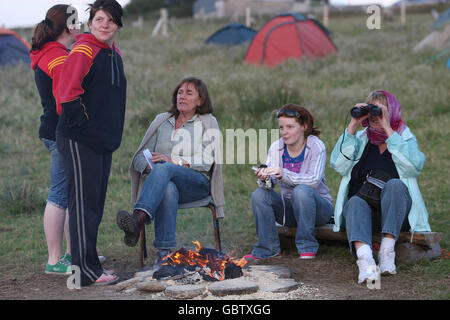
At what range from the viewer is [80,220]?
3.84m

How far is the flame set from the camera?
3.89 metres

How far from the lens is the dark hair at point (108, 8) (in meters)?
3.78

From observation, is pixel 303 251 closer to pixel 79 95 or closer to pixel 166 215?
pixel 166 215

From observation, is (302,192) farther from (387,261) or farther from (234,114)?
(234,114)

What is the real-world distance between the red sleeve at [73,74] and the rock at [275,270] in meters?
1.60

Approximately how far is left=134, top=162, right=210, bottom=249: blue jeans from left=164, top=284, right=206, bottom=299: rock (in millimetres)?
697

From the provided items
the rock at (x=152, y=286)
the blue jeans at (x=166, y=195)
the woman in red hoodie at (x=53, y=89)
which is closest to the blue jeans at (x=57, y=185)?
the woman in red hoodie at (x=53, y=89)

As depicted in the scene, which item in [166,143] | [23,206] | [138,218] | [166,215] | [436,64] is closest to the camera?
[138,218]

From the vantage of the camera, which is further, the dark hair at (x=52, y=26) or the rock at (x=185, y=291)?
the dark hair at (x=52, y=26)

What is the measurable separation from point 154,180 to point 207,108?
0.83 m

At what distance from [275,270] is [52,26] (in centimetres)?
220

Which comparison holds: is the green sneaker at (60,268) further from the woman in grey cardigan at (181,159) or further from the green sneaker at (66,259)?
the woman in grey cardigan at (181,159)

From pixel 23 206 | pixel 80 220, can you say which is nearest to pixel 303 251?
pixel 80 220

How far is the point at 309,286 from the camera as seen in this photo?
149 inches
